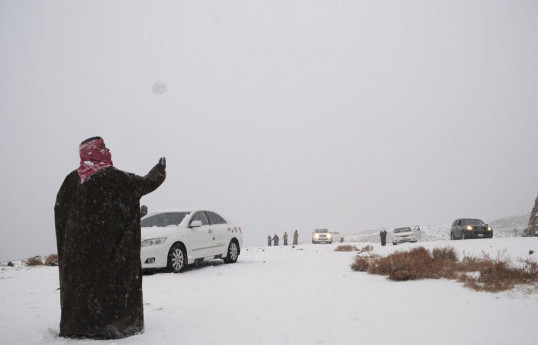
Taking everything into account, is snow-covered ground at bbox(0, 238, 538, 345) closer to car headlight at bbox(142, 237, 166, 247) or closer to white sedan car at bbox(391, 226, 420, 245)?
car headlight at bbox(142, 237, 166, 247)

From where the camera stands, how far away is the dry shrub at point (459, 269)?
21.0 feet

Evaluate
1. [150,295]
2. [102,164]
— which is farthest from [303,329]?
[150,295]

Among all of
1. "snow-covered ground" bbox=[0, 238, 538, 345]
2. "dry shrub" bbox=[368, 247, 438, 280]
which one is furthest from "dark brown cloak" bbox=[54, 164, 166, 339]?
"dry shrub" bbox=[368, 247, 438, 280]

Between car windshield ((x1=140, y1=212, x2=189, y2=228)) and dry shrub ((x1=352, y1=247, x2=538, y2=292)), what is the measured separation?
504 cm

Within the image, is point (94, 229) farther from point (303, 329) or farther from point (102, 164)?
point (303, 329)

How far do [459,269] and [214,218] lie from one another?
695cm

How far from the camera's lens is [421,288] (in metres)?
6.81

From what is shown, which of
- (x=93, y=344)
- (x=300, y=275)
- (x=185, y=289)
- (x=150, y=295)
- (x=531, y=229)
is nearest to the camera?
(x=93, y=344)

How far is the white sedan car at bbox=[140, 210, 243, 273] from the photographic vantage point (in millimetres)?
9266

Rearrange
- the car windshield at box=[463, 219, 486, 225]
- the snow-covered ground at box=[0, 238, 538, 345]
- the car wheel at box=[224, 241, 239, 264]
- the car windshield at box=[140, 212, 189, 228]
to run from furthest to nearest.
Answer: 1. the car windshield at box=[463, 219, 486, 225]
2. the car wheel at box=[224, 241, 239, 264]
3. the car windshield at box=[140, 212, 189, 228]
4. the snow-covered ground at box=[0, 238, 538, 345]

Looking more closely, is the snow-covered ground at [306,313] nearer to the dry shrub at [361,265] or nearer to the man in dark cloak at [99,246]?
the man in dark cloak at [99,246]

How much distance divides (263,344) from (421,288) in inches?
162

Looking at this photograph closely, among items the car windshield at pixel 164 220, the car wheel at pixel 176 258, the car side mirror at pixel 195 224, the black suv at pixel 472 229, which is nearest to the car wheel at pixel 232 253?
the car windshield at pixel 164 220

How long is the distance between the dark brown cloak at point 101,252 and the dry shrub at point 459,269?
5.43m
